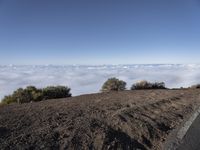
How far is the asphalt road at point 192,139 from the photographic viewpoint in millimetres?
8680

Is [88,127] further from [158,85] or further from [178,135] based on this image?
[158,85]

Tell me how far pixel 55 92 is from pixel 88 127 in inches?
491

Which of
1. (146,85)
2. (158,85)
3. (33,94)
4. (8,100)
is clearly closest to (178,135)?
(33,94)

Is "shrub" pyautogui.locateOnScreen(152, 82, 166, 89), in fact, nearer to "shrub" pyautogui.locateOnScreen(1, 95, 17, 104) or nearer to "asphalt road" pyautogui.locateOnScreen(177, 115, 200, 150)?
"shrub" pyautogui.locateOnScreen(1, 95, 17, 104)

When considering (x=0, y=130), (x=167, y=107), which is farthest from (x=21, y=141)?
(x=167, y=107)

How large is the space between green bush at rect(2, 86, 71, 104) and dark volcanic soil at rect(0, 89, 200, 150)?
6998 millimetres

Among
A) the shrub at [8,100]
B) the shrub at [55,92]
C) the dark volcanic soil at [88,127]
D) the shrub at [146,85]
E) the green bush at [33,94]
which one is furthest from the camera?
the shrub at [146,85]

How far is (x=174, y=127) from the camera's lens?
35.5ft

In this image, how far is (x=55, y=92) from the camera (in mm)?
21297

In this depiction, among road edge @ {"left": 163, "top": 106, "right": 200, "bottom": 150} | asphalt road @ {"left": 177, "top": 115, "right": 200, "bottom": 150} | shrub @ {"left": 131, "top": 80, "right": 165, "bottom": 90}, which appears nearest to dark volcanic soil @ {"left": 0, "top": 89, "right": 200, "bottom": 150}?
road edge @ {"left": 163, "top": 106, "right": 200, "bottom": 150}

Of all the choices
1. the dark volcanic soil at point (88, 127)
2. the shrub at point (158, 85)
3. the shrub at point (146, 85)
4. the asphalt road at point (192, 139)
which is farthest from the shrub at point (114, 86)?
the asphalt road at point (192, 139)

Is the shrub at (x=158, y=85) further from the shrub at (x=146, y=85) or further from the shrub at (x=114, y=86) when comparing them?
the shrub at (x=114, y=86)

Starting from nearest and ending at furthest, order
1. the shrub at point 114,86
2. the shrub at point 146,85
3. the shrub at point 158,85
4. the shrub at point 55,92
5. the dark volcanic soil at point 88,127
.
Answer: the dark volcanic soil at point 88,127 < the shrub at point 55,92 < the shrub at point 114,86 < the shrub at point 146,85 < the shrub at point 158,85

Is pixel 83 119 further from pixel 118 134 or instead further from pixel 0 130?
pixel 0 130
